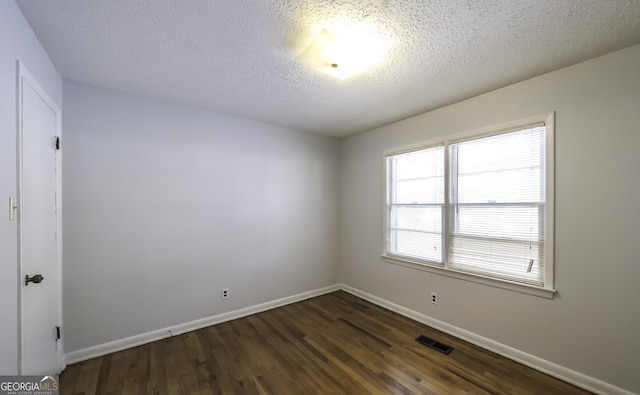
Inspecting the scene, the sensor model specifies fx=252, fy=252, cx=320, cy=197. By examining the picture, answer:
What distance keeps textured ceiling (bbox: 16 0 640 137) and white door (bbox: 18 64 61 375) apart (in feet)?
1.62

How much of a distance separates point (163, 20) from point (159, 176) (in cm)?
164

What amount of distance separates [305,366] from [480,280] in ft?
6.24

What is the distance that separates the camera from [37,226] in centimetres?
173

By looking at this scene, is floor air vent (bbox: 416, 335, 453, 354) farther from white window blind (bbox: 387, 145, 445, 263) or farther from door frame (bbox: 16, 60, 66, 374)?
door frame (bbox: 16, 60, 66, 374)

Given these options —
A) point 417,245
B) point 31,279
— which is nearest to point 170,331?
point 31,279

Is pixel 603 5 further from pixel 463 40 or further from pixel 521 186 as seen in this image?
pixel 521 186

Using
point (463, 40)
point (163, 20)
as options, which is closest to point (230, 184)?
point (163, 20)

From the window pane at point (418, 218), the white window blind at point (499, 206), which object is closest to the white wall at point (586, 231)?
the white window blind at point (499, 206)

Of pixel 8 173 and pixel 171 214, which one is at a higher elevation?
pixel 8 173

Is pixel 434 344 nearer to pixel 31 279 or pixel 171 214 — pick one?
pixel 171 214

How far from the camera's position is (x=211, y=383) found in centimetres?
202

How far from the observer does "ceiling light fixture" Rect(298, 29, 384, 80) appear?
5.44 feet

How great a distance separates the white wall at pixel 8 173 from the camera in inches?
50.4

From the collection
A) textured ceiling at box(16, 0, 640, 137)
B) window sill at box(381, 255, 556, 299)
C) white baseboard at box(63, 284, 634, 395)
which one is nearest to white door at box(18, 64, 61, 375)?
white baseboard at box(63, 284, 634, 395)
